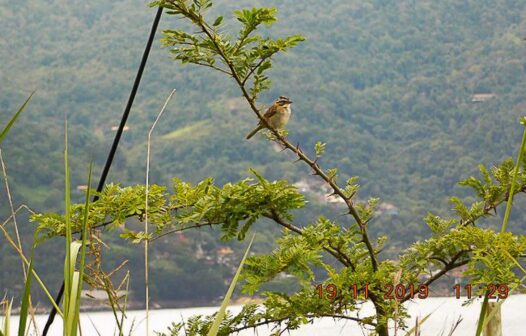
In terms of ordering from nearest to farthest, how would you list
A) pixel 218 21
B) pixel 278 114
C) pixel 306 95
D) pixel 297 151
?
pixel 218 21 < pixel 297 151 < pixel 278 114 < pixel 306 95

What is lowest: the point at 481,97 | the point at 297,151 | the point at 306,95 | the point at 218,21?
the point at 297,151

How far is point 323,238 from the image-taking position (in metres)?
3.31

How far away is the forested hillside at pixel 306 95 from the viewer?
3250 cm

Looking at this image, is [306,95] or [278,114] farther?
[306,95]

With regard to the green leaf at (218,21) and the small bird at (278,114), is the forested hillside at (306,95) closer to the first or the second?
the small bird at (278,114)

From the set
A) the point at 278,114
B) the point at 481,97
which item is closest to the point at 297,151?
the point at 278,114

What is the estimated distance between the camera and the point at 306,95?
37.9 m

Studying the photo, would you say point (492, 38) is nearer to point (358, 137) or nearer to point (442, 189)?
point (358, 137)

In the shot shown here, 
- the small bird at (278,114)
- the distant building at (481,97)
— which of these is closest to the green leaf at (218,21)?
the small bird at (278,114)
